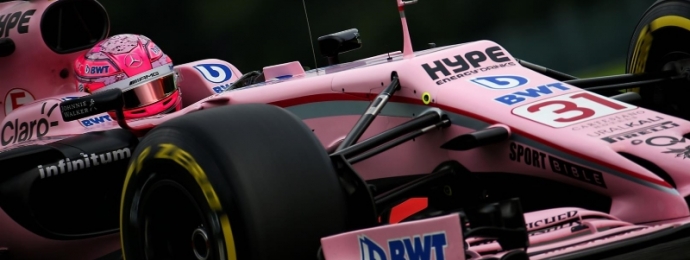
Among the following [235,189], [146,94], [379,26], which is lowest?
[379,26]

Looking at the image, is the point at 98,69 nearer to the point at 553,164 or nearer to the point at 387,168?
the point at 387,168

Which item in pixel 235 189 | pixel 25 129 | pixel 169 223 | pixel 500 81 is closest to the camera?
pixel 235 189

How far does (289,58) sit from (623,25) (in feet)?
9.39

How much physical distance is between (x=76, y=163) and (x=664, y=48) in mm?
3182

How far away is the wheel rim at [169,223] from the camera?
426cm

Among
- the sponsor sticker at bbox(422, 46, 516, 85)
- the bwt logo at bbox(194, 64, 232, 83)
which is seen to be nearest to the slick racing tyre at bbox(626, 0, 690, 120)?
the sponsor sticker at bbox(422, 46, 516, 85)

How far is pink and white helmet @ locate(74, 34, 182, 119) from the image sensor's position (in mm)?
6617

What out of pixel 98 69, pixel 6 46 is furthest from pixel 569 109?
pixel 6 46

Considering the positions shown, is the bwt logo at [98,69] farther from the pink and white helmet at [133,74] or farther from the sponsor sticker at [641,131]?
the sponsor sticker at [641,131]

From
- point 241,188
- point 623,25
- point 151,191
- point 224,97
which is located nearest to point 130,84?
point 224,97

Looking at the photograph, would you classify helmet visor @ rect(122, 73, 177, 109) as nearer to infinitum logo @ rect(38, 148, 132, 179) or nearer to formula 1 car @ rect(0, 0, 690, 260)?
formula 1 car @ rect(0, 0, 690, 260)

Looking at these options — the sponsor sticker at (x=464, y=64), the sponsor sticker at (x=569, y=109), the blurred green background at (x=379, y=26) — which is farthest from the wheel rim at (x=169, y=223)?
the blurred green background at (x=379, y=26)

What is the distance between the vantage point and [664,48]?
6.03 m

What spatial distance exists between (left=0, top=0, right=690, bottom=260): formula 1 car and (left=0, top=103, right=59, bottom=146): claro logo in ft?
0.50
